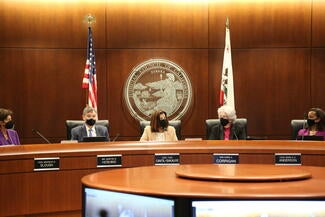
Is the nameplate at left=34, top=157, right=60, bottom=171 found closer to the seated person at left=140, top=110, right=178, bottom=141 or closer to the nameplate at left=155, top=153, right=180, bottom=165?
the nameplate at left=155, top=153, right=180, bottom=165

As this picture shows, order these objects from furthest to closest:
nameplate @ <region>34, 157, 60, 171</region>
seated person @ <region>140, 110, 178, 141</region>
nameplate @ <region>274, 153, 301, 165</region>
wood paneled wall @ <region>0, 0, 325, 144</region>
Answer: wood paneled wall @ <region>0, 0, 325, 144</region>, seated person @ <region>140, 110, 178, 141</region>, nameplate @ <region>274, 153, 301, 165</region>, nameplate @ <region>34, 157, 60, 171</region>

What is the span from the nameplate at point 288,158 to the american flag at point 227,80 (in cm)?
340

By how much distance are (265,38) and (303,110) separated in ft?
4.01

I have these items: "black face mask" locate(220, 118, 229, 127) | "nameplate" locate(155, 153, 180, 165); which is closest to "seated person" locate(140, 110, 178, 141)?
"black face mask" locate(220, 118, 229, 127)

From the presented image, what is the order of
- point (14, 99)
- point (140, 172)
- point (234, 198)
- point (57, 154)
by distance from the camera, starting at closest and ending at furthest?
point (234, 198) → point (140, 172) → point (57, 154) → point (14, 99)

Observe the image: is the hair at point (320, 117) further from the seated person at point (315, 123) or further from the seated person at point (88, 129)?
the seated person at point (88, 129)

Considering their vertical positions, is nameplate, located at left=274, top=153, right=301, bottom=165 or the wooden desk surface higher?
the wooden desk surface

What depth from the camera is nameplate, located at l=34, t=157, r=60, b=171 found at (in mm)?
3486

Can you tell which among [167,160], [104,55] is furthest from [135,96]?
[167,160]

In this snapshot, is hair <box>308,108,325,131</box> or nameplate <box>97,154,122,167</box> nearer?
nameplate <box>97,154,122,167</box>

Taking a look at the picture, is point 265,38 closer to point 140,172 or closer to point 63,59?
point 63,59

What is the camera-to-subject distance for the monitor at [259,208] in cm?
192

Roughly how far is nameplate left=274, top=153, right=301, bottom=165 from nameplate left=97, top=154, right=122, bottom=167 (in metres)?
1.14

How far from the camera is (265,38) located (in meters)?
7.55
